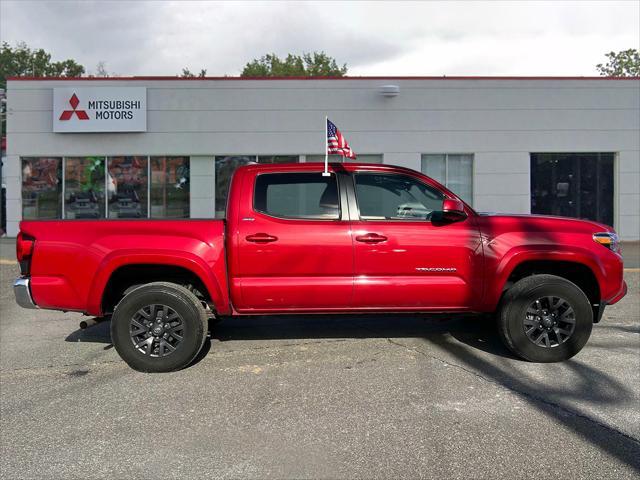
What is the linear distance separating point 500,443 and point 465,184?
1471cm

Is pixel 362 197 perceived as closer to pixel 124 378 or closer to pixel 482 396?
pixel 482 396

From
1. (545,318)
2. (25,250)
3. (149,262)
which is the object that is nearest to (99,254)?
(149,262)

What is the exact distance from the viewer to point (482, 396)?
14.8ft

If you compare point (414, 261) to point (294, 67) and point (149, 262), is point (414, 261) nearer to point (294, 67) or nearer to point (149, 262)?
point (149, 262)

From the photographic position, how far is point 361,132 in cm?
1728

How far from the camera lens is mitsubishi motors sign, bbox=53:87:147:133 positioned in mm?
17156

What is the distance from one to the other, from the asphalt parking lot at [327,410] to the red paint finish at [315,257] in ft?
2.19

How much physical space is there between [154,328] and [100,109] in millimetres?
14014

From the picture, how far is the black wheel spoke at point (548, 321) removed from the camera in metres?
5.26

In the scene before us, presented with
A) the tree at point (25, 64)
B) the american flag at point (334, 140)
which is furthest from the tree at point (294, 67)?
the american flag at point (334, 140)

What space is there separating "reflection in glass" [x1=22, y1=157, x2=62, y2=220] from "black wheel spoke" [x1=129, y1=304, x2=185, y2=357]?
14.3 metres

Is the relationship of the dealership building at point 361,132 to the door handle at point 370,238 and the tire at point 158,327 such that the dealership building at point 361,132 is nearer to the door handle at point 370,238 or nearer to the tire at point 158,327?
the door handle at point 370,238

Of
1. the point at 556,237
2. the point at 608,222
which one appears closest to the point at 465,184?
the point at 608,222

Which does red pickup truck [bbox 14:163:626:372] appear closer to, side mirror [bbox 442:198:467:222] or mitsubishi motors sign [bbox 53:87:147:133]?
side mirror [bbox 442:198:467:222]
